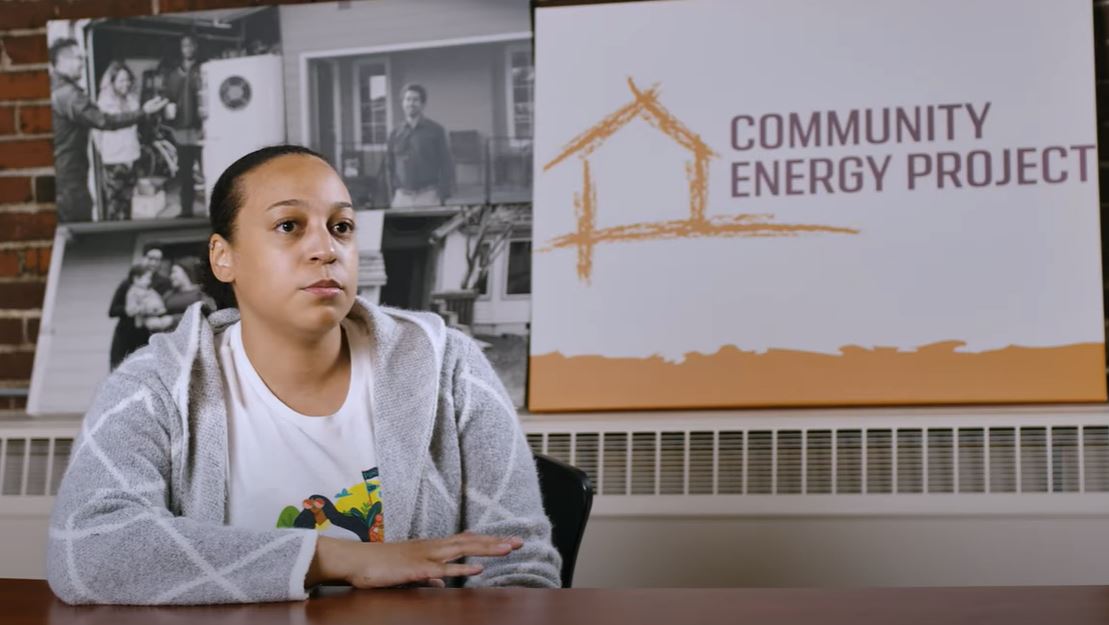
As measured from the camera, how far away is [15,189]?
285cm

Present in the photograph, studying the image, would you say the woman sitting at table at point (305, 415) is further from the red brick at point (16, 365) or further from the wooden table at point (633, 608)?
the red brick at point (16, 365)

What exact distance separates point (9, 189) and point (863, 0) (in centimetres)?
201

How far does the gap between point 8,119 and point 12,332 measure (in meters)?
0.51

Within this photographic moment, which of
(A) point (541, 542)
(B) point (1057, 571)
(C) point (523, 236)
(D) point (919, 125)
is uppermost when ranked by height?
(D) point (919, 125)

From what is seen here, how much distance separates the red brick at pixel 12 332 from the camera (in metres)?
2.83

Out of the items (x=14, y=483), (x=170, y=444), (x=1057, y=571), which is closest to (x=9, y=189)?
(x=14, y=483)

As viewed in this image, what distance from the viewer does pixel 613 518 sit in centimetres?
234

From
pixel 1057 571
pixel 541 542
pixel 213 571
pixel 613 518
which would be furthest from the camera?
pixel 613 518

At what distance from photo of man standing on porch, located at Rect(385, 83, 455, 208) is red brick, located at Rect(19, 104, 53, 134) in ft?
2.92

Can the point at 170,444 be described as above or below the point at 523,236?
A: below

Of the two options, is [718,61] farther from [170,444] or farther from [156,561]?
[156,561]

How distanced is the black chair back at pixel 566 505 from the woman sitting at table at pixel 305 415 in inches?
2.4

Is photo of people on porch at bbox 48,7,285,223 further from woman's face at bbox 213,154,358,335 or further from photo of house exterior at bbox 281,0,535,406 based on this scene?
woman's face at bbox 213,154,358,335

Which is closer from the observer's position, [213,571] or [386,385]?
[213,571]
